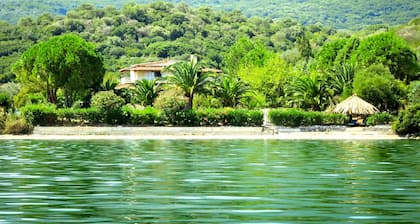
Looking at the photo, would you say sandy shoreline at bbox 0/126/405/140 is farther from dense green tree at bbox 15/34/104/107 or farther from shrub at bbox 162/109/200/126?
dense green tree at bbox 15/34/104/107

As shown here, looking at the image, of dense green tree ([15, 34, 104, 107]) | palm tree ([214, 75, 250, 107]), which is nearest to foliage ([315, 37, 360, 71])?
palm tree ([214, 75, 250, 107])

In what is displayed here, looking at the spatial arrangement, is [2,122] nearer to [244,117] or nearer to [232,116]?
[232,116]

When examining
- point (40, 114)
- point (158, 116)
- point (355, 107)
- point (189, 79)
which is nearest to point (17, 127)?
point (40, 114)

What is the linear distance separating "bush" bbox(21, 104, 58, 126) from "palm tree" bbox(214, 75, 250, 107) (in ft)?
42.6

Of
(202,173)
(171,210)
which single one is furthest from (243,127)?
(171,210)

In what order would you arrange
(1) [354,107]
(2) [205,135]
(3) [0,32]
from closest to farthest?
(2) [205,135]
(1) [354,107]
(3) [0,32]

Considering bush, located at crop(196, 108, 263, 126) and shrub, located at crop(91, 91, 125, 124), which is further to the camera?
shrub, located at crop(91, 91, 125, 124)

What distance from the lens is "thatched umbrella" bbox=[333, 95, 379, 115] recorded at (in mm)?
59750

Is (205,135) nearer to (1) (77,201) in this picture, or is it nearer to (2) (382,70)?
(2) (382,70)

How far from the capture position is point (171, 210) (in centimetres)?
1783

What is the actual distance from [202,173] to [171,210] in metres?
9.44

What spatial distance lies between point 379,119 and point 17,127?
25617mm

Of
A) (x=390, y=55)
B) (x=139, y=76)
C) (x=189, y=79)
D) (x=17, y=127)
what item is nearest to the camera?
(x=17, y=127)

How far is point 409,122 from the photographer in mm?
54000
